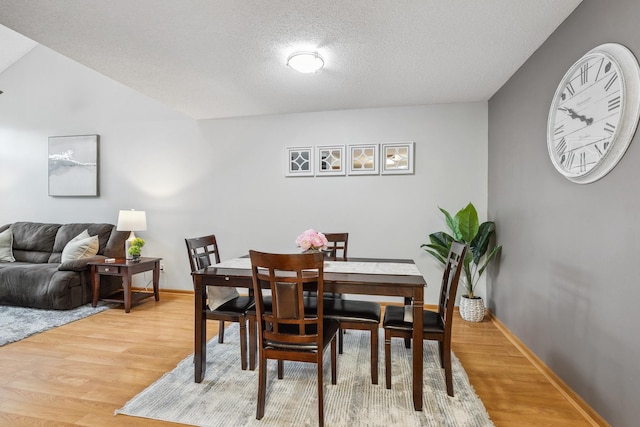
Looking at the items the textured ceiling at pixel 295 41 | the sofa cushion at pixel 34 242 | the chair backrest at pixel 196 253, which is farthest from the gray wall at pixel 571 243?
the sofa cushion at pixel 34 242

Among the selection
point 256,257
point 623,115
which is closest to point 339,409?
point 256,257

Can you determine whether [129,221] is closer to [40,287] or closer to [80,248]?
[80,248]

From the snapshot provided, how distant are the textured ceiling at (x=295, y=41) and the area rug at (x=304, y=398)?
2.41m

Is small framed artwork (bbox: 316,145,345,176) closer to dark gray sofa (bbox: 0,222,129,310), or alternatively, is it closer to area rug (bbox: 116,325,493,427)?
area rug (bbox: 116,325,493,427)

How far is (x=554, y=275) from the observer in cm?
228

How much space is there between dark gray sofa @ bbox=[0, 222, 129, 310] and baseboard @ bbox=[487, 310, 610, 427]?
4575 mm

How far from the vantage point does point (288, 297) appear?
1.75 m

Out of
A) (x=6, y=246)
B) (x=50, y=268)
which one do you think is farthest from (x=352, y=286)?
(x=6, y=246)

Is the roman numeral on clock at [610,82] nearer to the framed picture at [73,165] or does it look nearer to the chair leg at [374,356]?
the chair leg at [374,356]

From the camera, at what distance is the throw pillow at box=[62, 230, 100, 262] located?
390 centimetres

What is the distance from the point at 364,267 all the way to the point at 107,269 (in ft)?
10.2

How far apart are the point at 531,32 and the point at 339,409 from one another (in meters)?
2.82

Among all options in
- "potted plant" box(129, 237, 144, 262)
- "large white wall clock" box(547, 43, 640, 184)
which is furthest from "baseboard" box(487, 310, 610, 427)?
"potted plant" box(129, 237, 144, 262)

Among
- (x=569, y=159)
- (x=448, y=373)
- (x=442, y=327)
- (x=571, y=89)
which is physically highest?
(x=571, y=89)
